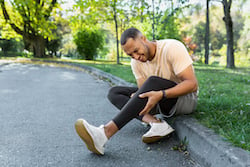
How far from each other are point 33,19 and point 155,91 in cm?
1977

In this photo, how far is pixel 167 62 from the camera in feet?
8.13

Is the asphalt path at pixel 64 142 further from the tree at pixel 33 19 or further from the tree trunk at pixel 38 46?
the tree trunk at pixel 38 46

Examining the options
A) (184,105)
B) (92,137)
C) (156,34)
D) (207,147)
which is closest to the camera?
(207,147)

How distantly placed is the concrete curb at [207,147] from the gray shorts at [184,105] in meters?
0.07

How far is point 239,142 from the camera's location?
186cm

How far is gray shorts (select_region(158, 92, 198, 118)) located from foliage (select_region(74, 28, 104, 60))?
20.1 meters

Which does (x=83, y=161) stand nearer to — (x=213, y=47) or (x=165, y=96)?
(x=165, y=96)

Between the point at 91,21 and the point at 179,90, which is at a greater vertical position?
the point at 91,21

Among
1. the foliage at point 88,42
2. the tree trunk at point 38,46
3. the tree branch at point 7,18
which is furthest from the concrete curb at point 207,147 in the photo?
the tree trunk at point 38,46

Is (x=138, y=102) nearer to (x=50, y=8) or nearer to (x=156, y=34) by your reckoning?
(x=156, y=34)

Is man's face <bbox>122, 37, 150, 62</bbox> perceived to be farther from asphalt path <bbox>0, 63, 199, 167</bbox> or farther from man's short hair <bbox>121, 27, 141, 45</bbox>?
asphalt path <bbox>0, 63, 199, 167</bbox>

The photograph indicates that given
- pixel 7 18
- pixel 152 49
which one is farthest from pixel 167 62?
pixel 7 18

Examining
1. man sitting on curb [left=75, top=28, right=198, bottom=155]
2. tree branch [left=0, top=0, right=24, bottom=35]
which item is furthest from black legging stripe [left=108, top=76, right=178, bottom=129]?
tree branch [left=0, top=0, right=24, bottom=35]

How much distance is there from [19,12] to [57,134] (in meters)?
19.1
